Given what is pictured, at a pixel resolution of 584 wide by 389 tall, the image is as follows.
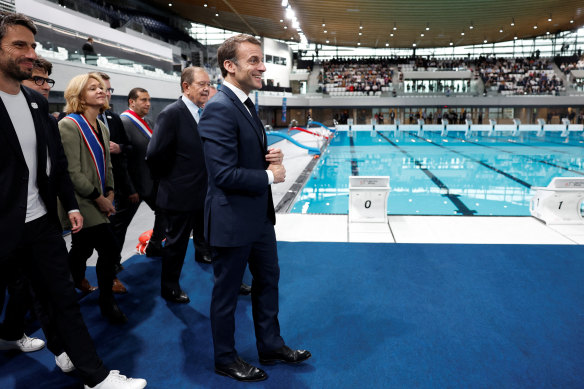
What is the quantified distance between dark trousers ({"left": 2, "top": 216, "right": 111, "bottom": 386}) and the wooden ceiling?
23.0 m

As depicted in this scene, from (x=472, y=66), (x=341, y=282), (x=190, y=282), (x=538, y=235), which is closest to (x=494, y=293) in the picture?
(x=341, y=282)

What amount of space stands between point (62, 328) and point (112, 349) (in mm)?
574

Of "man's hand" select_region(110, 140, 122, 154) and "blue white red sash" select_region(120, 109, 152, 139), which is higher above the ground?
"blue white red sash" select_region(120, 109, 152, 139)

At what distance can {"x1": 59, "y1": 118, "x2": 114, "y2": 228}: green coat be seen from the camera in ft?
7.39

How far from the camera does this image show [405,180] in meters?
8.69

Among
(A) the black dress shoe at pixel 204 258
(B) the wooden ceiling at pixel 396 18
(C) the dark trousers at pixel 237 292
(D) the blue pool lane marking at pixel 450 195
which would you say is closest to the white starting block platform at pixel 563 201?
(D) the blue pool lane marking at pixel 450 195

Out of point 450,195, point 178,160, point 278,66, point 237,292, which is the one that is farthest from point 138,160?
point 278,66

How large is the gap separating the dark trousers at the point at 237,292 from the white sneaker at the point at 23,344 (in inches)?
41.7

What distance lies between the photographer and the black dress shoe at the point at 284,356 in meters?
1.99

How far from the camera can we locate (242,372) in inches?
73.6

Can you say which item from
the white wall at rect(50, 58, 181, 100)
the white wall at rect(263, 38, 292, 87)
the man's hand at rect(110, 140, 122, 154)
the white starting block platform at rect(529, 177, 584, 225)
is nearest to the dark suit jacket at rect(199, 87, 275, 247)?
the man's hand at rect(110, 140, 122, 154)

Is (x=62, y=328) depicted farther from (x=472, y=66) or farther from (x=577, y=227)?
(x=472, y=66)

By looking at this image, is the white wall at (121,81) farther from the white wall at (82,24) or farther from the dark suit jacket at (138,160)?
the dark suit jacket at (138,160)

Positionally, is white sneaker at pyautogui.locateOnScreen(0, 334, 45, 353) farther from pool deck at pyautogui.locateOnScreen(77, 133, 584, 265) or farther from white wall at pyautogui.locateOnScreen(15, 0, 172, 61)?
white wall at pyautogui.locateOnScreen(15, 0, 172, 61)
